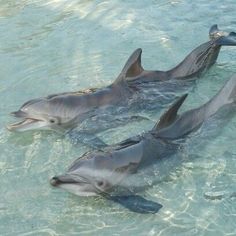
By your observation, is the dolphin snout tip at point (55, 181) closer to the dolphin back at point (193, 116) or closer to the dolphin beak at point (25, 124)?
the dolphin back at point (193, 116)

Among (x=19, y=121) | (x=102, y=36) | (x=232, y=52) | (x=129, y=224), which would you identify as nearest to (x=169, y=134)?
(x=129, y=224)

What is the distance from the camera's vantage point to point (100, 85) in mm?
8703

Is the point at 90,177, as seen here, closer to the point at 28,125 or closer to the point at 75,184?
the point at 75,184

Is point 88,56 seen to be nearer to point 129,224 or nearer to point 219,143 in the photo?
point 219,143

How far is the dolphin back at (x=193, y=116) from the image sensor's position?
651cm

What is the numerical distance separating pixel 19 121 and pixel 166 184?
8.33 ft

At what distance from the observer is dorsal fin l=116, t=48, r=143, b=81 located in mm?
7863

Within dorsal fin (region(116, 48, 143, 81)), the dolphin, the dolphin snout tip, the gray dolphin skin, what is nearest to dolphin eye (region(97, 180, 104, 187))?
the dolphin

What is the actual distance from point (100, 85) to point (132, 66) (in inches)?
37.3

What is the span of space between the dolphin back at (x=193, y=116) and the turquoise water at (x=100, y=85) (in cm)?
16

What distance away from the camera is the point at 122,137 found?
714cm

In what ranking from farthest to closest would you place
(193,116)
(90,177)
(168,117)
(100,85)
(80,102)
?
(100,85)
(80,102)
(193,116)
(168,117)
(90,177)

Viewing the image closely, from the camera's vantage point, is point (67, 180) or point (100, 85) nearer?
point (67, 180)

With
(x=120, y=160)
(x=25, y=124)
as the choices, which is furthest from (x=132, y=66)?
(x=120, y=160)
